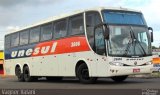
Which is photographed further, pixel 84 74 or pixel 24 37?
pixel 24 37

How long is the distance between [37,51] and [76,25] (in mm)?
5475

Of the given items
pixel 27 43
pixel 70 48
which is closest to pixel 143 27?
pixel 70 48

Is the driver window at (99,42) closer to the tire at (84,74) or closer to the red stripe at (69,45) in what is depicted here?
the red stripe at (69,45)

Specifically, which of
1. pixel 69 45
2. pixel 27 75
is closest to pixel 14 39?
pixel 27 75

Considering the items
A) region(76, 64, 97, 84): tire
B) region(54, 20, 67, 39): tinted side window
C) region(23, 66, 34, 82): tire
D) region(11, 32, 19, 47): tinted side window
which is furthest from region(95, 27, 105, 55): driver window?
region(11, 32, 19, 47): tinted side window

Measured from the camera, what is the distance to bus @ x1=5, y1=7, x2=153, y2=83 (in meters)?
20.0

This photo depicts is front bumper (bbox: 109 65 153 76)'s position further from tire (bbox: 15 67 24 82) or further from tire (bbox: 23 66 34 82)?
tire (bbox: 15 67 24 82)

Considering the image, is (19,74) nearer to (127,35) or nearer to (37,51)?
(37,51)

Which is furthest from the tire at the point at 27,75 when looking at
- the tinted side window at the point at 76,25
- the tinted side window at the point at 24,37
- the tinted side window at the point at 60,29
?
the tinted side window at the point at 76,25

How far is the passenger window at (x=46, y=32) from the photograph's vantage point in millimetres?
25062

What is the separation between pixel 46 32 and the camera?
25.6m

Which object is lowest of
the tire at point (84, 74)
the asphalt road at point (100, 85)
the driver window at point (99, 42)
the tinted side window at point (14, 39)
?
the asphalt road at point (100, 85)

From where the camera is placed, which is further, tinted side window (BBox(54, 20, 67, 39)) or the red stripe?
tinted side window (BBox(54, 20, 67, 39))

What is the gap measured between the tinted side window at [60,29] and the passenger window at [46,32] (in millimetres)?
758
